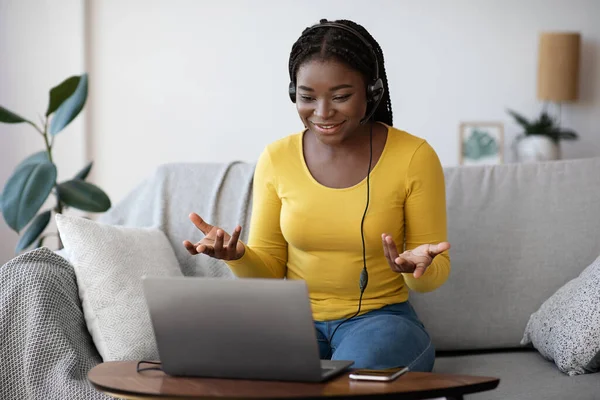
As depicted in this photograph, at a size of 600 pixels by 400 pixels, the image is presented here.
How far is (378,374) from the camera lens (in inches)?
49.4

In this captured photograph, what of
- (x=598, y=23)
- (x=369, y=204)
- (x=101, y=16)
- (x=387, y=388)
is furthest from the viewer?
(x=598, y=23)

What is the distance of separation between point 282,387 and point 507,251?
1.25 m

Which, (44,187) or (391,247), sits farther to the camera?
(44,187)

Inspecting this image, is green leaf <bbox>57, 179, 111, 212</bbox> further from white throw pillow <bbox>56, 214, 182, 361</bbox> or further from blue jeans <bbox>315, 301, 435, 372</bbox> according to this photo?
blue jeans <bbox>315, 301, 435, 372</bbox>

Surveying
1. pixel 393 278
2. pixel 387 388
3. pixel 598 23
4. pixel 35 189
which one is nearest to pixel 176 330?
pixel 387 388

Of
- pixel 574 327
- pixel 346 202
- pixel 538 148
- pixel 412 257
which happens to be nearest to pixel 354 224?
pixel 346 202

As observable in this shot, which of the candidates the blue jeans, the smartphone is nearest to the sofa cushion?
the blue jeans

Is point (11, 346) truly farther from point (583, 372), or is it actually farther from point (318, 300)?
point (583, 372)

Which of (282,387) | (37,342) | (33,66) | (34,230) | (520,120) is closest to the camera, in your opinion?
(282,387)

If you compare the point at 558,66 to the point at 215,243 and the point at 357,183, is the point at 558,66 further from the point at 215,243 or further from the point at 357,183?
the point at 215,243

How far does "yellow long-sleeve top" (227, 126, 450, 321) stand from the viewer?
Answer: 6.03 ft

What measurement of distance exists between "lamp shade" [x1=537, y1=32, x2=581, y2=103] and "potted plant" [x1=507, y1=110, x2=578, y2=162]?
14 centimetres

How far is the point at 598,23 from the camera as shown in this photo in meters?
4.48

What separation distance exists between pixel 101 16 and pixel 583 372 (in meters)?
2.95
